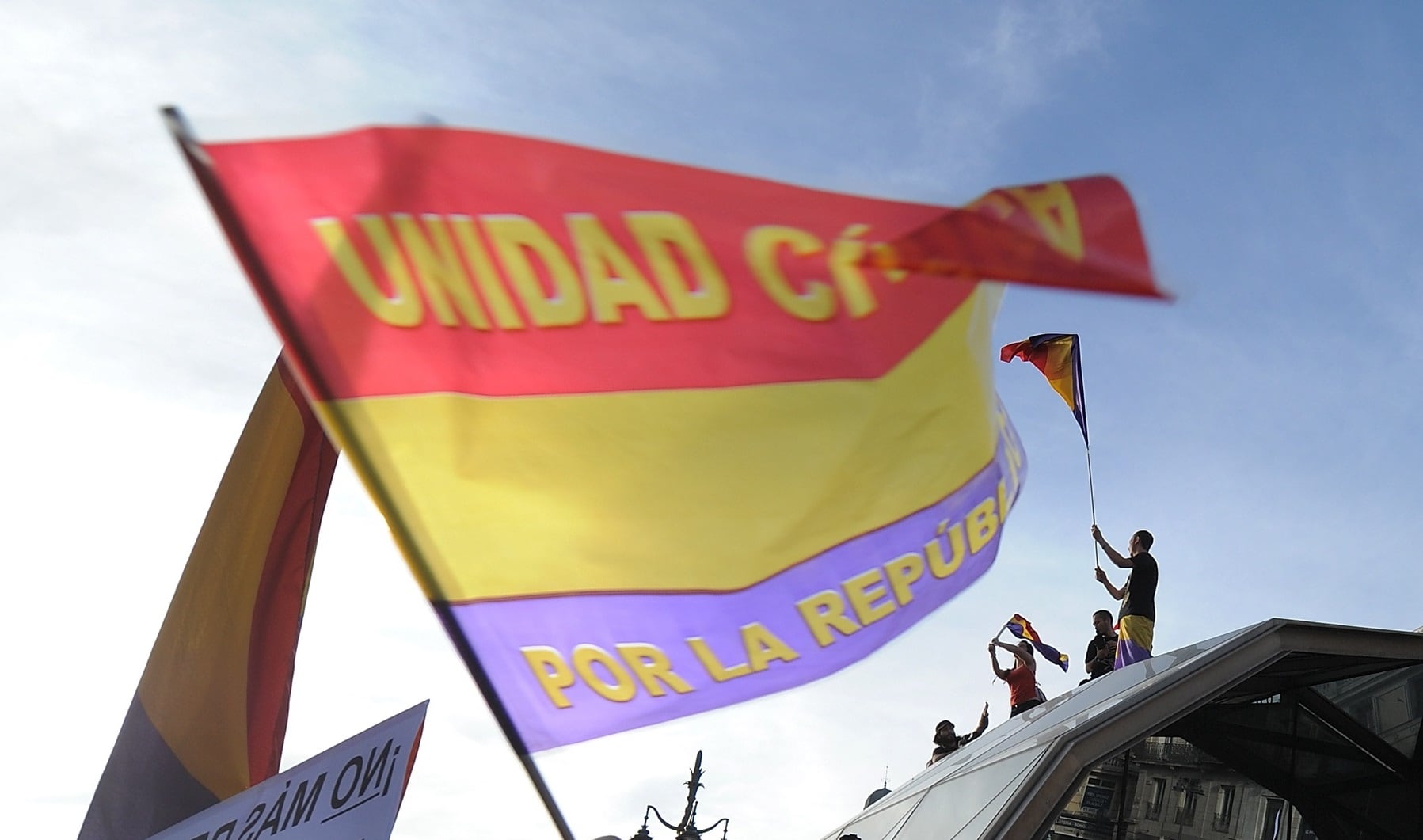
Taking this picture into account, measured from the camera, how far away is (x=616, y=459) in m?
4.95

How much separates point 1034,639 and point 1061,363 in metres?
4.37

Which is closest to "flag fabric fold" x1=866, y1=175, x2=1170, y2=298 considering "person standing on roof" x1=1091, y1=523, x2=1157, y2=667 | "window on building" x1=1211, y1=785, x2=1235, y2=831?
"person standing on roof" x1=1091, y1=523, x2=1157, y2=667

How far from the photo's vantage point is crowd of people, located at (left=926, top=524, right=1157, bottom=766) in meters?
8.93

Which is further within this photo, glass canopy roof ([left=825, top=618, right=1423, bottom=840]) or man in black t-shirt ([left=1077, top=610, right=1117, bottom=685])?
man in black t-shirt ([left=1077, top=610, right=1117, bottom=685])

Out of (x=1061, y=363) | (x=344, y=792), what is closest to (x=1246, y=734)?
(x=1061, y=363)

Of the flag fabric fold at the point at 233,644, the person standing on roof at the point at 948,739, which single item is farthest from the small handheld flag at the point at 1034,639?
the flag fabric fold at the point at 233,644

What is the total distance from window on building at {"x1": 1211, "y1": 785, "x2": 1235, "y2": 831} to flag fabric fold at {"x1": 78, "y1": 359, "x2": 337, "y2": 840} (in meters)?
7.72

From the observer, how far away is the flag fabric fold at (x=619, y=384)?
455cm

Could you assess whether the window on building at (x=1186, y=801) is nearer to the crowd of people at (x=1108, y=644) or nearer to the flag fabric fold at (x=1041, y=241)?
the crowd of people at (x=1108, y=644)

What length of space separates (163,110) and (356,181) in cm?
71

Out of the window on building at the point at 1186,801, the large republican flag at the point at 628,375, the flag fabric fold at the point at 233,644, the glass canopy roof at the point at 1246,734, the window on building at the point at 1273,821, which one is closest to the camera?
the large republican flag at the point at 628,375

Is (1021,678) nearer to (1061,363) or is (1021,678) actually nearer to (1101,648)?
(1101,648)

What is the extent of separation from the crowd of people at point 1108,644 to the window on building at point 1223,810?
1.28 meters

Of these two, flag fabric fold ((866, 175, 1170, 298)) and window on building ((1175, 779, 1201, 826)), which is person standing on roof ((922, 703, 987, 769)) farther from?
flag fabric fold ((866, 175, 1170, 298))
